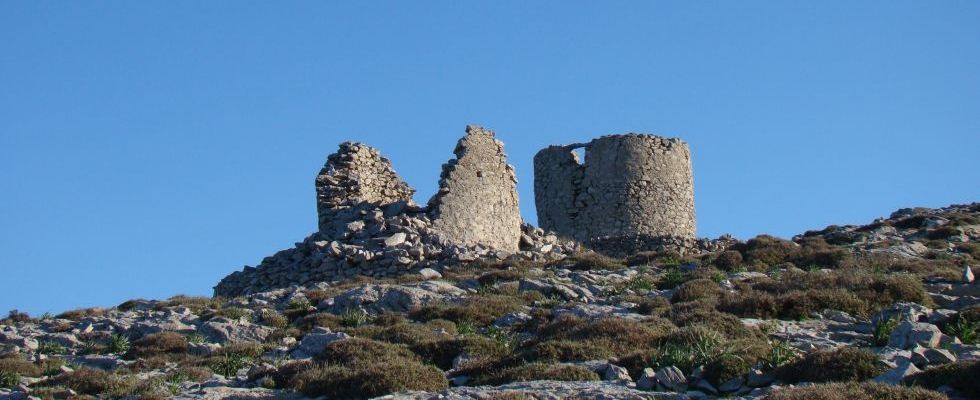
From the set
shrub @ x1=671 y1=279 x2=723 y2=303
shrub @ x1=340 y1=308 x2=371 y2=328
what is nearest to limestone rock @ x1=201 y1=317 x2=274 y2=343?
shrub @ x1=340 y1=308 x2=371 y2=328

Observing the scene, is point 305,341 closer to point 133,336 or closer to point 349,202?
point 133,336

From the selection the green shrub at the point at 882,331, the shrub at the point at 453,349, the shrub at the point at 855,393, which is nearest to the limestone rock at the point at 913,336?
the green shrub at the point at 882,331

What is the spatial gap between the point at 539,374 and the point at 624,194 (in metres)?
20.3

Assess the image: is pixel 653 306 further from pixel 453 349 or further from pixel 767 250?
pixel 767 250

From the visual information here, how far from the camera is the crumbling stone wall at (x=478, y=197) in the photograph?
86.1 feet

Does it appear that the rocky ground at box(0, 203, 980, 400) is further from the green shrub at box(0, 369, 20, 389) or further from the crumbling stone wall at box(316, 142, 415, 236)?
the crumbling stone wall at box(316, 142, 415, 236)

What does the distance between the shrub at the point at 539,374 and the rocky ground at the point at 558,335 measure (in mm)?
27

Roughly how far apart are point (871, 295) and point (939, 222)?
14.4m

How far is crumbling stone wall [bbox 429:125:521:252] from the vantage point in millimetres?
26234

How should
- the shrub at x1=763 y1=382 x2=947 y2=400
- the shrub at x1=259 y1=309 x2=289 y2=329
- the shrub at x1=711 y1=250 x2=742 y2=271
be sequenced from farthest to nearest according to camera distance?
the shrub at x1=711 y1=250 x2=742 y2=271
the shrub at x1=259 y1=309 x2=289 y2=329
the shrub at x1=763 y1=382 x2=947 y2=400

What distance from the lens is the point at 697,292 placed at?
57.9 feet

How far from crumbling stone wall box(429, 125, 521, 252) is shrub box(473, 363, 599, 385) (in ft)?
45.3

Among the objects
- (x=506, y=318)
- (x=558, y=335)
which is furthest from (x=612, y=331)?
(x=506, y=318)

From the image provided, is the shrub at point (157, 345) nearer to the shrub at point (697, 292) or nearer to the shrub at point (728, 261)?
the shrub at point (697, 292)
